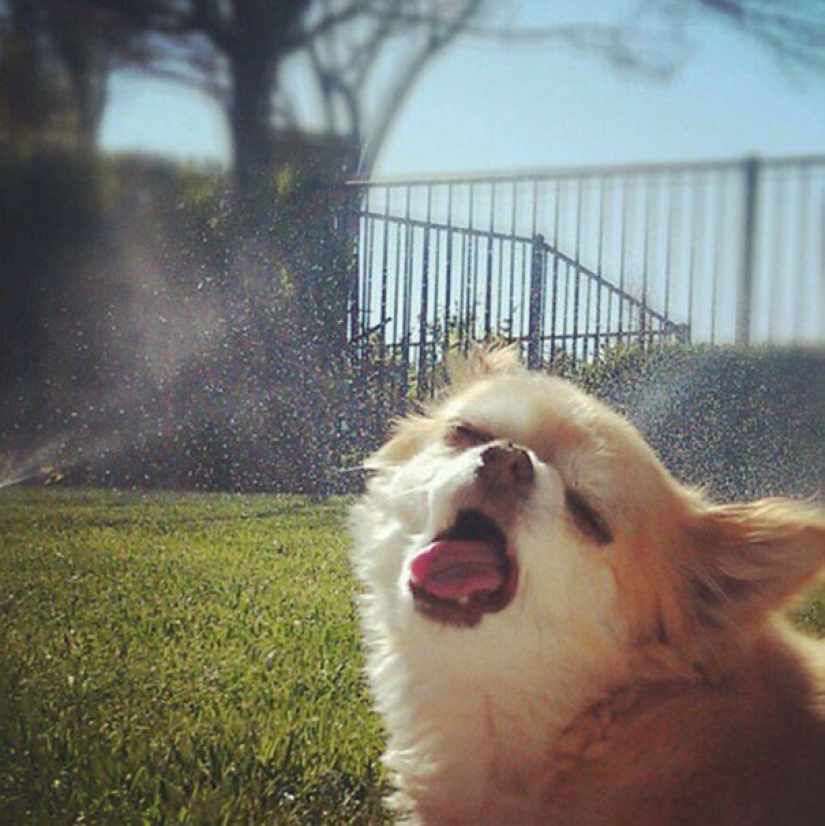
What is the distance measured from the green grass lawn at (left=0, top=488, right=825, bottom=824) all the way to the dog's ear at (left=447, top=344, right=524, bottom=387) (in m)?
0.20

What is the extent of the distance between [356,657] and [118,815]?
0.33 meters

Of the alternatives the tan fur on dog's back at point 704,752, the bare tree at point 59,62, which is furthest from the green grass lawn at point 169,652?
the bare tree at point 59,62

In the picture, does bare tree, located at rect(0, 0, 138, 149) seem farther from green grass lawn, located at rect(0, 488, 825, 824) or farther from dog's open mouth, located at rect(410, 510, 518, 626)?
dog's open mouth, located at rect(410, 510, 518, 626)

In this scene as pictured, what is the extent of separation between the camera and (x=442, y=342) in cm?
103

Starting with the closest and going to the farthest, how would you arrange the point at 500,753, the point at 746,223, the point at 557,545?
the point at 746,223, the point at 557,545, the point at 500,753

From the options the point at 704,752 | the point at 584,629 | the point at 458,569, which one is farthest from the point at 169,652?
the point at 704,752

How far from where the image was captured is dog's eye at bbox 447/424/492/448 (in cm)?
111

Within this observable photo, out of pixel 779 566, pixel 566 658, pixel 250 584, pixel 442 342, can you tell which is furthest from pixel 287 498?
pixel 779 566

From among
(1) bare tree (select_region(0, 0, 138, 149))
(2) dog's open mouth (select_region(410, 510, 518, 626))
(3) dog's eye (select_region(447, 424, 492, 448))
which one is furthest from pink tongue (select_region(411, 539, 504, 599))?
(1) bare tree (select_region(0, 0, 138, 149))

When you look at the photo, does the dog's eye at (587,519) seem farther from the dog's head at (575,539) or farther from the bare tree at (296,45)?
the bare tree at (296,45)

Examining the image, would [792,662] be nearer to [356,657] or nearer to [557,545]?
[557,545]

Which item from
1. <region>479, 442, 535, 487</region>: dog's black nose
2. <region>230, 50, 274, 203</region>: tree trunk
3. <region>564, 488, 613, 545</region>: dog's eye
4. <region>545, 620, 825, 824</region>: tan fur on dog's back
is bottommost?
<region>545, 620, 825, 824</region>: tan fur on dog's back

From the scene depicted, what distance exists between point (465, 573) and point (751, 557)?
0.88 feet

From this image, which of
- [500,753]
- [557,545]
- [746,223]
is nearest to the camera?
[746,223]
